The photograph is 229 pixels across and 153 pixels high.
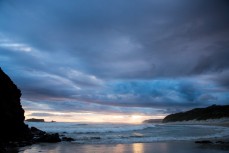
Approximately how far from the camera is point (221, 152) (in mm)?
22953

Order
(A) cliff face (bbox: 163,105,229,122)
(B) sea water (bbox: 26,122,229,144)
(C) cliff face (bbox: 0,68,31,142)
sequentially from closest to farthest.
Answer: (C) cliff face (bbox: 0,68,31,142), (B) sea water (bbox: 26,122,229,144), (A) cliff face (bbox: 163,105,229,122)

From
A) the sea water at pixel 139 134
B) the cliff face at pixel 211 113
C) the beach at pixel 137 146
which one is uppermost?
the cliff face at pixel 211 113

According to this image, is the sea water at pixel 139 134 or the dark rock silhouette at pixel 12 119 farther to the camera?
the sea water at pixel 139 134

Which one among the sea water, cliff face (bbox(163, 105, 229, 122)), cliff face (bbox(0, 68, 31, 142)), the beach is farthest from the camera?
cliff face (bbox(163, 105, 229, 122))

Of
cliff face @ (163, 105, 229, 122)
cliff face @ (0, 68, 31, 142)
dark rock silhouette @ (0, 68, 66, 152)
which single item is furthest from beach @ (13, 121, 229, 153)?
cliff face @ (163, 105, 229, 122)

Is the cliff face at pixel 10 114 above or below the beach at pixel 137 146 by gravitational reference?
above

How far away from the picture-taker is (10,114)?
3512cm

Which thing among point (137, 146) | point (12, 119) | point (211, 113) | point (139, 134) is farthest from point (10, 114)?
point (211, 113)

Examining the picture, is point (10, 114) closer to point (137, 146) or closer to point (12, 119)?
point (12, 119)

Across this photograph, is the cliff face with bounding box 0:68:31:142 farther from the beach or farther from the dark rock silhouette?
the beach

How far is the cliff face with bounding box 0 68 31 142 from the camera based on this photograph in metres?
33.8

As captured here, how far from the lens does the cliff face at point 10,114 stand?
33.8 meters

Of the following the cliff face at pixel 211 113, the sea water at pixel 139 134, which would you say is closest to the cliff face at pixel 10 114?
the sea water at pixel 139 134

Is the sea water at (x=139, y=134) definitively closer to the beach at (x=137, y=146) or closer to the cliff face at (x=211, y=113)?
the beach at (x=137, y=146)
